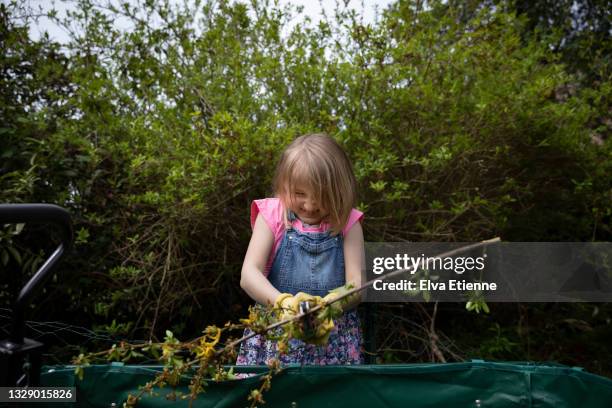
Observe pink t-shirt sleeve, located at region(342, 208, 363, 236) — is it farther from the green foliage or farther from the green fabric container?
the green fabric container

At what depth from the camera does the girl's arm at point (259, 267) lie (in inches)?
64.1

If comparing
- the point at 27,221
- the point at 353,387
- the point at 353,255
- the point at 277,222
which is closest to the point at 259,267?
the point at 277,222

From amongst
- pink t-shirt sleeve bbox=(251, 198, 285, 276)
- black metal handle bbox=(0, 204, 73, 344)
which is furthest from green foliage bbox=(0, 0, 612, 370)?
black metal handle bbox=(0, 204, 73, 344)

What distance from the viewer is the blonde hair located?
1738 millimetres

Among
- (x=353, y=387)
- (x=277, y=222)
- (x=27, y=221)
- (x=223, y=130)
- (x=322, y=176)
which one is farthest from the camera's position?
(x=223, y=130)

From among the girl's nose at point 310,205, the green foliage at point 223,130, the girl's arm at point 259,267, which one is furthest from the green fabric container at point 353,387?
the green foliage at point 223,130

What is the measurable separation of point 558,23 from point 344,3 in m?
2.75

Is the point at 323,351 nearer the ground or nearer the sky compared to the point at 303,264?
nearer the ground

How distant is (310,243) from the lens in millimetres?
1876

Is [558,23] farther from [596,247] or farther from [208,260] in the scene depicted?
[208,260]

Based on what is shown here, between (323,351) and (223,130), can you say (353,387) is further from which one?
(223,130)

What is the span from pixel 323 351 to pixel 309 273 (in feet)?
0.87

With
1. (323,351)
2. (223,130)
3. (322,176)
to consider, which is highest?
(223,130)

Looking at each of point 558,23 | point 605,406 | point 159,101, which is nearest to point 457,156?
point 159,101
